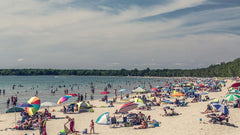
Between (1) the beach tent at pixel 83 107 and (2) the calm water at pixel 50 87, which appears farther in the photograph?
(2) the calm water at pixel 50 87

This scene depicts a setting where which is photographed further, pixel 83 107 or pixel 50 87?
pixel 50 87

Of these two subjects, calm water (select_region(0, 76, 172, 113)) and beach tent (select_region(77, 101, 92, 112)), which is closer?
beach tent (select_region(77, 101, 92, 112))

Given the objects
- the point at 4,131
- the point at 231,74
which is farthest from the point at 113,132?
the point at 231,74

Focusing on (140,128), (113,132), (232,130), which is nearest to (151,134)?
(140,128)

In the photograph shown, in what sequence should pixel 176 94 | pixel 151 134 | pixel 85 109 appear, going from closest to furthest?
pixel 151 134 < pixel 85 109 < pixel 176 94

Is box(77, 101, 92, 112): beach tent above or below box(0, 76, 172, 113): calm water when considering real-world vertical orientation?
above

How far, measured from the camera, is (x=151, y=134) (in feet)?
49.4

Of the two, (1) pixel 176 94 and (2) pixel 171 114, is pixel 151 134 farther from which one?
(1) pixel 176 94

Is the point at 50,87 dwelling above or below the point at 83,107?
below

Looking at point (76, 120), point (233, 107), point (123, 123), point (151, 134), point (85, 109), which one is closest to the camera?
point (151, 134)

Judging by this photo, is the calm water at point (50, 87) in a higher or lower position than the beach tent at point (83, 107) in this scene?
lower

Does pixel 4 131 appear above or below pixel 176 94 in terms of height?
below

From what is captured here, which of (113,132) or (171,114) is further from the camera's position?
(171,114)

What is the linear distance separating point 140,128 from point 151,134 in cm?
182
